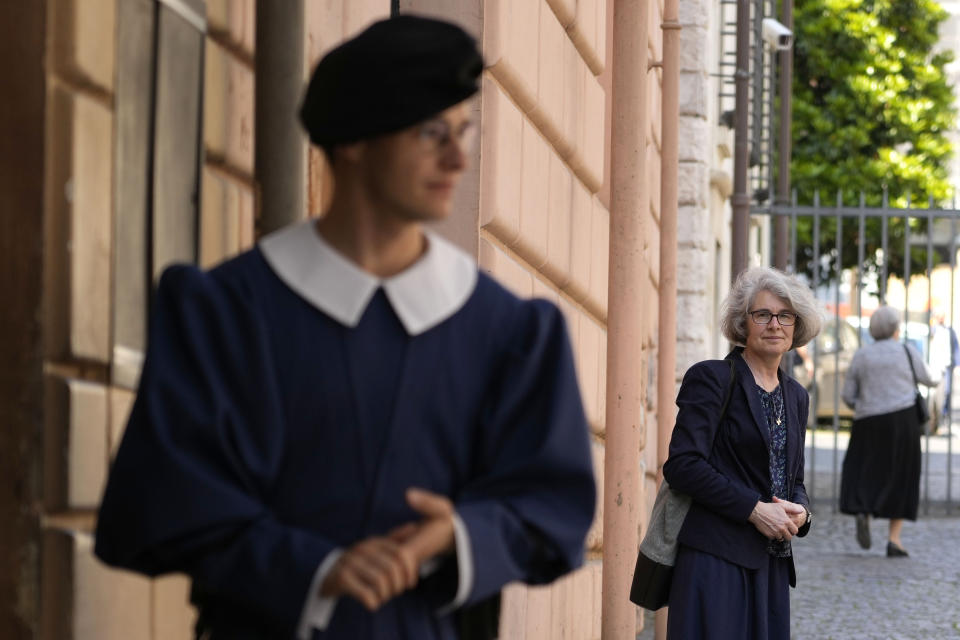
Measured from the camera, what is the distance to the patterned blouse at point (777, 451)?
18.2 ft

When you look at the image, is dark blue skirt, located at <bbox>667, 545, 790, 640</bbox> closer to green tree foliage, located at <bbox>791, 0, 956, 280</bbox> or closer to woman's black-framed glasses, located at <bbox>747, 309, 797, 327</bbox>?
woman's black-framed glasses, located at <bbox>747, 309, 797, 327</bbox>

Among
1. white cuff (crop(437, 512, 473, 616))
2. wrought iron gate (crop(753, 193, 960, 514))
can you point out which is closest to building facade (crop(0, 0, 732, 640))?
white cuff (crop(437, 512, 473, 616))

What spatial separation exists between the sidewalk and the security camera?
453 cm

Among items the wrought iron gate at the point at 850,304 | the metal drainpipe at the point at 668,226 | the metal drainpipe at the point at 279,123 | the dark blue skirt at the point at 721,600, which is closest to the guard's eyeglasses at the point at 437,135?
the metal drainpipe at the point at 279,123

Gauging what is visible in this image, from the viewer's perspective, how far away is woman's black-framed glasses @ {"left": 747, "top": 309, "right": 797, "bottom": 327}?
5770 mm

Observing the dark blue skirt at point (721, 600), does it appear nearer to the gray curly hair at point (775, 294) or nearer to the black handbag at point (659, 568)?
the black handbag at point (659, 568)

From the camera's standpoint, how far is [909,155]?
109 ft

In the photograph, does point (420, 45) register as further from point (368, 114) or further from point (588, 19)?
point (588, 19)

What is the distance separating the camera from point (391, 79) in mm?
2109

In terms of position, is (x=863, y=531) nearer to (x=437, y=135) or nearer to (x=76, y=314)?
(x=76, y=314)

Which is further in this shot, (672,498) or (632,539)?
(632,539)

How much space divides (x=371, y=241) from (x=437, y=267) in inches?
3.3

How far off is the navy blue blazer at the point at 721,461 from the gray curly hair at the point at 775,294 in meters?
0.27

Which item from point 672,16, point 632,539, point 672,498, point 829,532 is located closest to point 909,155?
point 829,532
